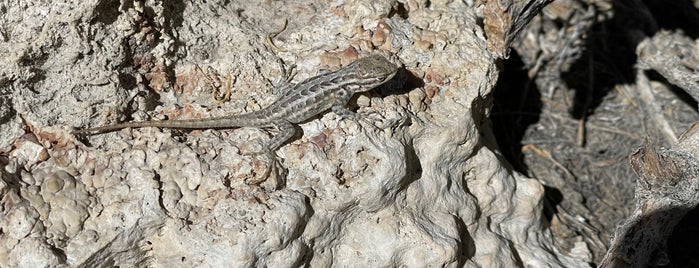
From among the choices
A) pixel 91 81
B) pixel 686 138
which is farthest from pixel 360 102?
pixel 686 138

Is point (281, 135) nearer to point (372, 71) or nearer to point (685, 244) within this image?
point (372, 71)

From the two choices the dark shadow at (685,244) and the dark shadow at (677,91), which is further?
the dark shadow at (677,91)

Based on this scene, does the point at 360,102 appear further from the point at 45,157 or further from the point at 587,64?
the point at 587,64

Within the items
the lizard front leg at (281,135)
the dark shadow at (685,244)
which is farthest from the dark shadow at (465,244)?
the dark shadow at (685,244)

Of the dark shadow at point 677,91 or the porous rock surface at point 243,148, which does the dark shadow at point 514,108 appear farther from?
the porous rock surface at point 243,148

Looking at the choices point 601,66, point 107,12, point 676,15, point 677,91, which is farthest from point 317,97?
point 676,15

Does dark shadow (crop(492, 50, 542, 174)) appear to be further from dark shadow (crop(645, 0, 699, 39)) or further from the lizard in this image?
the lizard

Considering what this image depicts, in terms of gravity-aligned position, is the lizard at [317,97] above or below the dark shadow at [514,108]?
above
